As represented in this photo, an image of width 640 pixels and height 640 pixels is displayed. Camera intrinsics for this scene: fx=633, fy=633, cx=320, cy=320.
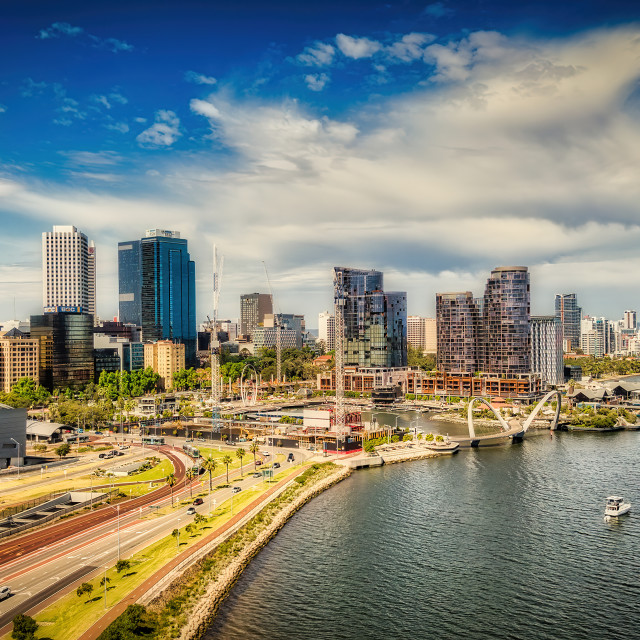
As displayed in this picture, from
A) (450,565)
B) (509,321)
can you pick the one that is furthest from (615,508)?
(509,321)

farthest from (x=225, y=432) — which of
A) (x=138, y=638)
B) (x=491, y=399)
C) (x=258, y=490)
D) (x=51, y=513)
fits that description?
(x=138, y=638)

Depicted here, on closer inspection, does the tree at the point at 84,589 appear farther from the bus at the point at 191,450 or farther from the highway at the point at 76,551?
the bus at the point at 191,450

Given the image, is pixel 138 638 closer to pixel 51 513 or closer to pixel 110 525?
pixel 110 525

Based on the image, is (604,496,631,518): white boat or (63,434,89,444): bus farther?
(63,434,89,444): bus

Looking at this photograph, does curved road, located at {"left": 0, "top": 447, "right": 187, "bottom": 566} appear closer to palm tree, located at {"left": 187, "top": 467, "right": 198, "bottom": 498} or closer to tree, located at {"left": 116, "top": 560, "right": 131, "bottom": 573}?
palm tree, located at {"left": 187, "top": 467, "right": 198, "bottom": 498}

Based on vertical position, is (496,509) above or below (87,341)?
below

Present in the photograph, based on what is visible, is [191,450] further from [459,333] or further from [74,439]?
[459,333]

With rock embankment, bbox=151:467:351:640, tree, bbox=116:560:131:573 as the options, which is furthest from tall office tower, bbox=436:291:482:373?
tree, bbox=116:560:131:573
